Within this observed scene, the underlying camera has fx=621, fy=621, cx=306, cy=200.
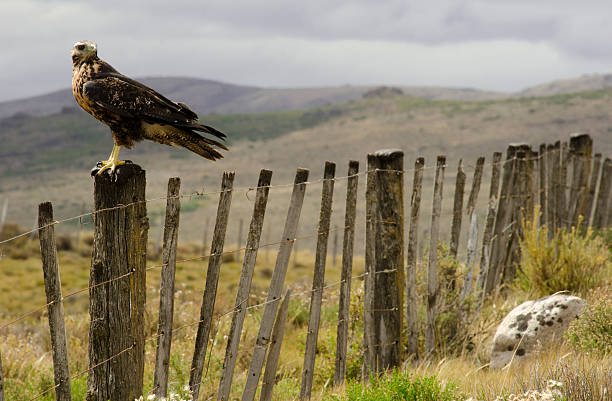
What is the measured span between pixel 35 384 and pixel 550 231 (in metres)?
5.95

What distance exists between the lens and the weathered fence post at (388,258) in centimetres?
447

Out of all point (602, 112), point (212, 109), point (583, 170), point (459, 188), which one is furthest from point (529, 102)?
point (212, 109)

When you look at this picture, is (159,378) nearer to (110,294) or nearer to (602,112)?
(110,294)

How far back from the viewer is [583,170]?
8.37 metres

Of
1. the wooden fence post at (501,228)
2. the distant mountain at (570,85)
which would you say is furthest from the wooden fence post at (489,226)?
the distant mountain at (570,85)

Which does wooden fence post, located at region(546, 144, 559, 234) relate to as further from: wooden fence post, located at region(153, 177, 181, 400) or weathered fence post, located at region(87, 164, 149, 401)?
weathered fence post, located at region(87, 164, 149, 401)

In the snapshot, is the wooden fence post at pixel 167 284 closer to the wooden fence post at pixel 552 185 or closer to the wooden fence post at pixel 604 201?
the wooden fence post at pixel 552 185

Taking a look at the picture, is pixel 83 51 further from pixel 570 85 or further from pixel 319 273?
pixel 570 85

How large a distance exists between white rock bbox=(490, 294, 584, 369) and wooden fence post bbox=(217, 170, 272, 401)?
226 centimetres

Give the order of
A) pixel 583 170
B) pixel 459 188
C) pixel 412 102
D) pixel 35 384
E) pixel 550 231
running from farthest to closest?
pixel 412 102, pixel 583 170, pixel 550 231, pixel 459 188, pixel 35 384

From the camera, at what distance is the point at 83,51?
10.7ft

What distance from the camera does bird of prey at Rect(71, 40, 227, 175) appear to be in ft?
10.4

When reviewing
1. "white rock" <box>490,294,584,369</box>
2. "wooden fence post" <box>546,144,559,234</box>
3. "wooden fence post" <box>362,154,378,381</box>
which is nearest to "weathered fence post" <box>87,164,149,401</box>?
"wooden fence post" <box>362,154,378,381</box>

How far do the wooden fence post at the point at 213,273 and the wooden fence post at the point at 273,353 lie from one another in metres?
0.52
